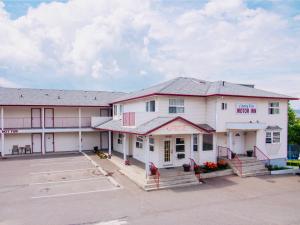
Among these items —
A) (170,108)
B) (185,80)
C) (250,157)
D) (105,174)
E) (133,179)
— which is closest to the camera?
(133,179)

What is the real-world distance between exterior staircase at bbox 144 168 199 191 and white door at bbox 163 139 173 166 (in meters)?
1.32

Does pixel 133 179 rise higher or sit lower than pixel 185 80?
lower

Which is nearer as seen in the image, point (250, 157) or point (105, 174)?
point (105, 174)

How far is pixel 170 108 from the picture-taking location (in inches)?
714

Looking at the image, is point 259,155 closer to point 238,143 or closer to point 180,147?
point 238,143

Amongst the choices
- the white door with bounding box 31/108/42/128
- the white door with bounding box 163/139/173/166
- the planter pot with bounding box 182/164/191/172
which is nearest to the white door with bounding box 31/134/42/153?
the white door with bounding box 31/108/42/128

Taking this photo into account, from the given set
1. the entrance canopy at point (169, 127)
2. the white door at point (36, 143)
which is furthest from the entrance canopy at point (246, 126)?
the white door at point (36, 143)

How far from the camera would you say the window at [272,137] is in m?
20.3

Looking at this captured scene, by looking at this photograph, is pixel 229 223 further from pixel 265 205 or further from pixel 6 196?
pixel 6 196

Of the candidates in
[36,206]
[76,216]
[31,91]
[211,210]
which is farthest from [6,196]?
[31,91]

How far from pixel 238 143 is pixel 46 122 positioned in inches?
790

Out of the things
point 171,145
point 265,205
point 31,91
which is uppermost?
point 31,91

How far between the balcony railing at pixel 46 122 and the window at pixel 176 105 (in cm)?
1330

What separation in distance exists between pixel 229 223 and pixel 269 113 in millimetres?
13772
